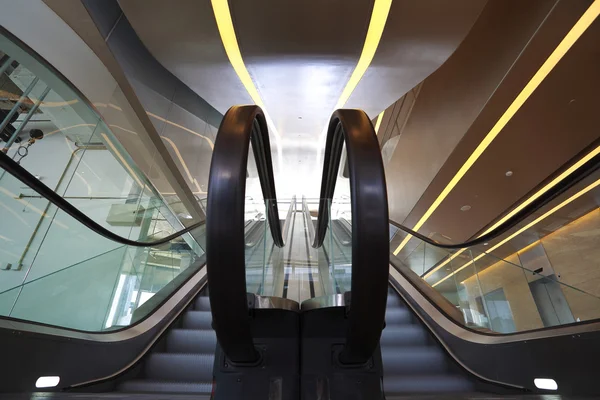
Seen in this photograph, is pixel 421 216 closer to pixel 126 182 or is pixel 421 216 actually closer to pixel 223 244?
pixel 126 182

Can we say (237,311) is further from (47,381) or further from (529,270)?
(529,270)

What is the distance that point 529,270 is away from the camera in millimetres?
3080

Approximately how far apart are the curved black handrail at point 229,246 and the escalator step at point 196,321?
187 centimetres

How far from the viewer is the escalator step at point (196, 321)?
299 cm

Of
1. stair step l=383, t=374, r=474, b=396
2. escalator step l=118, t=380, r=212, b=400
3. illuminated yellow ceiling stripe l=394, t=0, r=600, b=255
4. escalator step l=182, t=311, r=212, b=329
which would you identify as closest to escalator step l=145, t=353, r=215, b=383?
escalator step l=118, t=380, r=212, b=400

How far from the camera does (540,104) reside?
4801 mm

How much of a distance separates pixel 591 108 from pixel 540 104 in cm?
79

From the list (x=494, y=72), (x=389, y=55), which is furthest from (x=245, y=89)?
(x=494, y=72)

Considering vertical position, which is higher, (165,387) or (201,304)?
(201,304)

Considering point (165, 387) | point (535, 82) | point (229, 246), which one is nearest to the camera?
point (229, 246)

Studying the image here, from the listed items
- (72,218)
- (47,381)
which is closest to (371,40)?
(72,218)

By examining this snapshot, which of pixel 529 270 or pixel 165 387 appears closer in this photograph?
pixel 165 387

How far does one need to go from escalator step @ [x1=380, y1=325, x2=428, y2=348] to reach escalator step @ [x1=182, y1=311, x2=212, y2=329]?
166cm

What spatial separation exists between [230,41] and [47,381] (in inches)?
200
